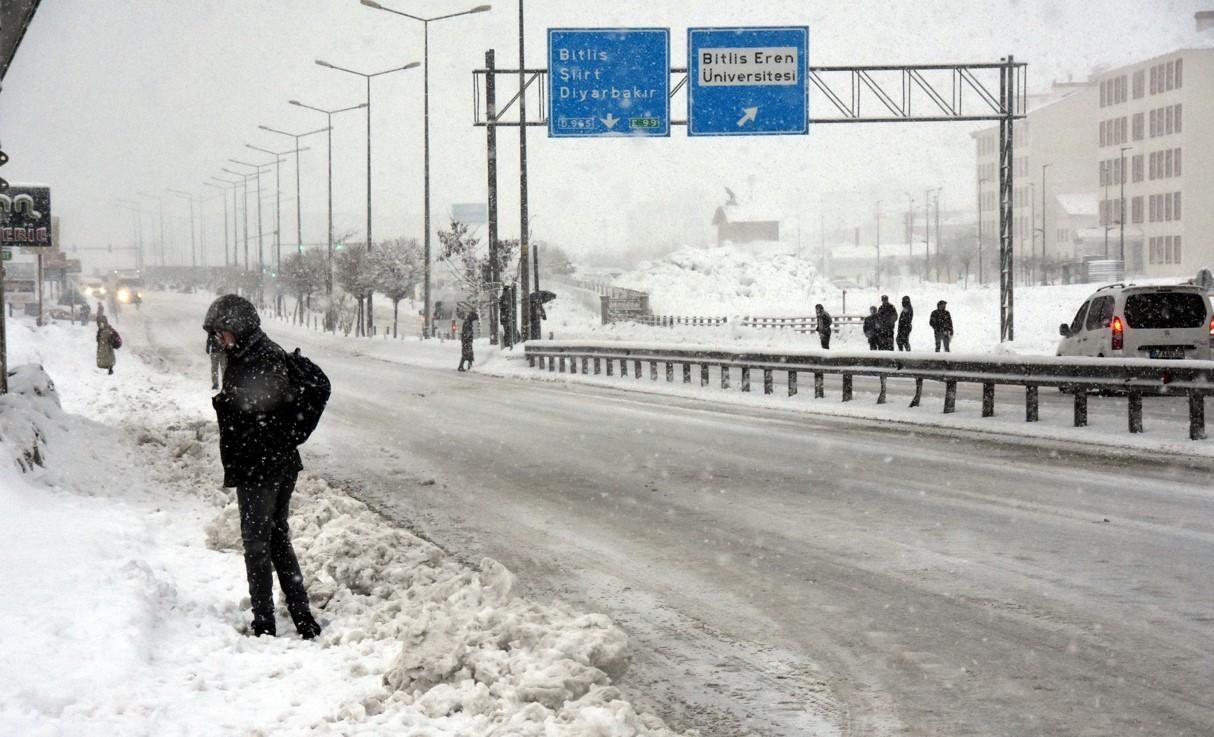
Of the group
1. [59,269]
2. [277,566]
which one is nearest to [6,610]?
[277,566]

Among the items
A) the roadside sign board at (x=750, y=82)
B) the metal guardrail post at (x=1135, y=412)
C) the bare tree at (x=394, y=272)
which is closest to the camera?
the metal guardrail post at (x=1135, y=412)

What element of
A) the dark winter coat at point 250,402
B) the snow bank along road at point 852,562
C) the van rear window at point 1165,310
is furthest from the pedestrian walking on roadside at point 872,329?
the dark winter coat at point 250,402

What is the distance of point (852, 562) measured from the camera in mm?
8039

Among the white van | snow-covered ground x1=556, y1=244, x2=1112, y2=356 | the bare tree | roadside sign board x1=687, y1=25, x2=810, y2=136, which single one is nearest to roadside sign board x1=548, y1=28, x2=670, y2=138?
roadside sign board x1=687, y1=25, x2=810, y2=136

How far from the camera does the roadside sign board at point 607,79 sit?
29.9m

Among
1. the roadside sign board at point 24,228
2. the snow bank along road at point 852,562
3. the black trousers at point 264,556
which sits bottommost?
the snow bank along road at point 852,562

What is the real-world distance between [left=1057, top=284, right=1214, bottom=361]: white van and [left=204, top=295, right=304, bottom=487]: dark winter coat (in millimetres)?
15919

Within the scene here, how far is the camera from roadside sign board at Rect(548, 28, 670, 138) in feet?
98.1

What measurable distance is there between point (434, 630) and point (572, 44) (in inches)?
1012

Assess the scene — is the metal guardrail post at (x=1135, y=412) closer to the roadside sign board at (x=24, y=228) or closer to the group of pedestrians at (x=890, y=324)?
the group of pedestrians at (x=890, y=324)

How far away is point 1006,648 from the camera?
19.4ft

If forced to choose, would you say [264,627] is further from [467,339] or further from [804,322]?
[804,322]

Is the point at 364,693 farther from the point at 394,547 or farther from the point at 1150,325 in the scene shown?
the point at 1150,325

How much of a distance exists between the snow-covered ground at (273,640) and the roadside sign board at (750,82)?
21.3 meters
